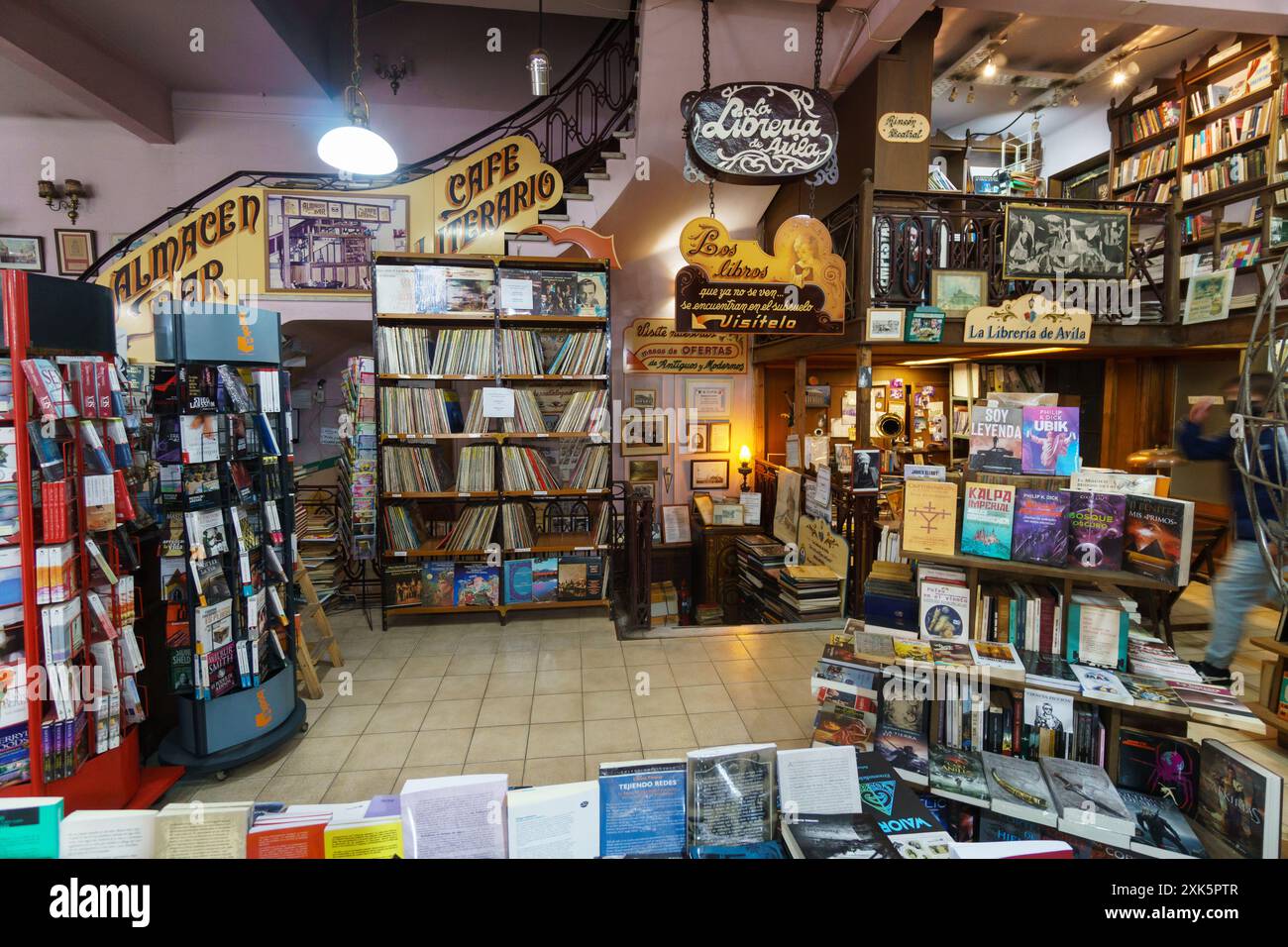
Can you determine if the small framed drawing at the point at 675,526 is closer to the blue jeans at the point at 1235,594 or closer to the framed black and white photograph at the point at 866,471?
the framed black and white photograph at the point at 866,471

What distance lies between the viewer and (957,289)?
4.40 metres

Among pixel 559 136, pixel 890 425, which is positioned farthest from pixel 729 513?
pixel 559 136

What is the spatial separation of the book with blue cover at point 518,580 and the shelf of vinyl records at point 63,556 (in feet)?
7.92

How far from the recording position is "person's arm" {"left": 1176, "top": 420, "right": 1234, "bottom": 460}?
2955 mm

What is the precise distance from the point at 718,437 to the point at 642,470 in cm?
95

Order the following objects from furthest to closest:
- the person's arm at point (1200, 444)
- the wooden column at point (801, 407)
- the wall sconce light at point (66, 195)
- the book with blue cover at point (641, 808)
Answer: the wall sconce light at point (66, 195)
the wooden column at point (801, 407)
the person's arm at point (1200, 444)
the book with blue cover at point (641, 808)

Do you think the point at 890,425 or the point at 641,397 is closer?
the point at 641,397

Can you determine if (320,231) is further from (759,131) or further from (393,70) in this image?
(759,131)

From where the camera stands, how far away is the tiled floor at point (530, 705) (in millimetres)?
2785

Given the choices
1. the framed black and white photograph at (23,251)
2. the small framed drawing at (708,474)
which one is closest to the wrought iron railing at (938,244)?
the small framed drawing at (708,474)

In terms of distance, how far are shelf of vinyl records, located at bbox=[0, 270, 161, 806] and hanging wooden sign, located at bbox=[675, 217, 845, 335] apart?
3.09 metres

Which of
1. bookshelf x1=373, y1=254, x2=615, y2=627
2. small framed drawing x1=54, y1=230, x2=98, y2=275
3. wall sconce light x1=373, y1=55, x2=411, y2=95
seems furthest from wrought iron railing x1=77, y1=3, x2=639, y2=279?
bookshelf x1=373, y1=254, x2=615, y2=627
